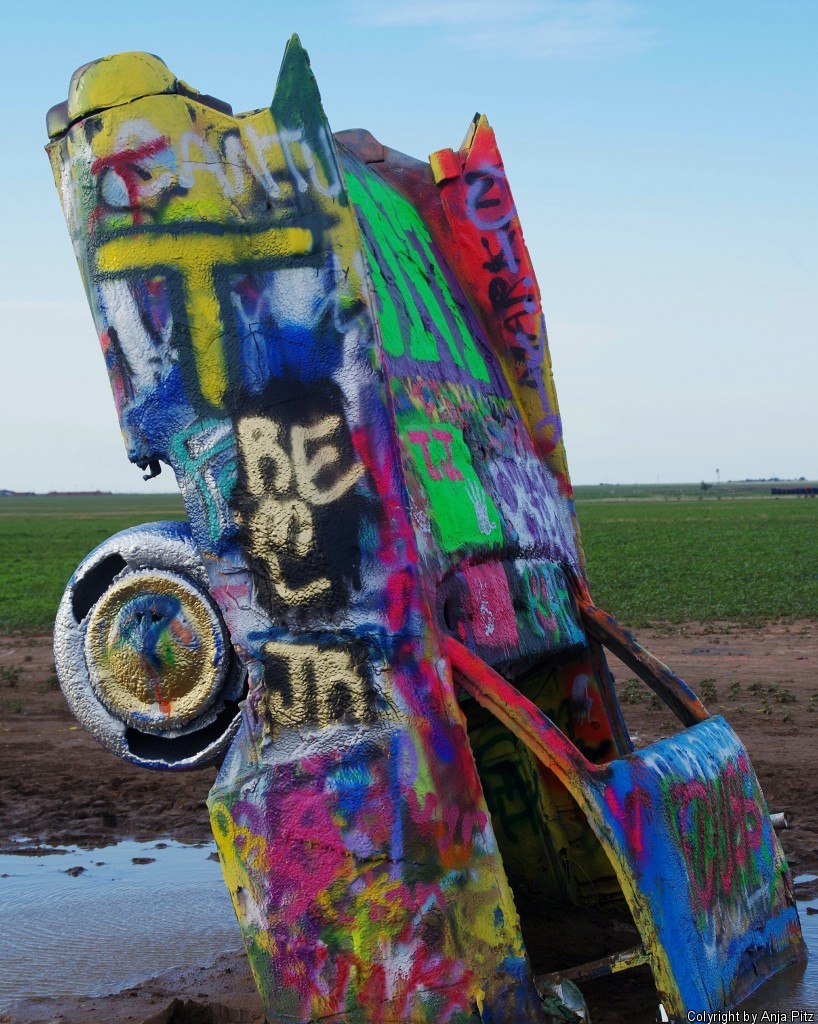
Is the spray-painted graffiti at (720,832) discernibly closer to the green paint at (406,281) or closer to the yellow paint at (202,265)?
the green paint at (406,281)

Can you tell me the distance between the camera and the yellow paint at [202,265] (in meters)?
3.88

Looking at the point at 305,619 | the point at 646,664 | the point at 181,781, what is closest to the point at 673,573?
the point at 181,781

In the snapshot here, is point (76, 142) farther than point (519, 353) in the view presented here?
No

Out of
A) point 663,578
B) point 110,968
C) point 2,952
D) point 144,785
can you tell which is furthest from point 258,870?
point 663,578

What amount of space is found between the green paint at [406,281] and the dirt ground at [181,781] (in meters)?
2.26

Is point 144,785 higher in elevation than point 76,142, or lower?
lower

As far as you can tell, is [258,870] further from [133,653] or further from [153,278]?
[153,278]

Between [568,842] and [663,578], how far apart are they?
1750cm

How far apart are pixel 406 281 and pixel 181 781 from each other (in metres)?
4.05

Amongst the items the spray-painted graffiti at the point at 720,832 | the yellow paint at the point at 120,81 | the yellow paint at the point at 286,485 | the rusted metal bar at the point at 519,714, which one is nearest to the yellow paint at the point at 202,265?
the yellow paint at the point at 286,485

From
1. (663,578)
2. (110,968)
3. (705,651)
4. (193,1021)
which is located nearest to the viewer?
(193,1021)

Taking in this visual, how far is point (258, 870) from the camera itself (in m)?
3.76

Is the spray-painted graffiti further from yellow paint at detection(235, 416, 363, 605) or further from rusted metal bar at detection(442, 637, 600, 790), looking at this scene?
yellow paint at detection(235, 416, 363, 605)

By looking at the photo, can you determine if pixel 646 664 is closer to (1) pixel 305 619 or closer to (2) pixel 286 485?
(1) pixel 305 619
